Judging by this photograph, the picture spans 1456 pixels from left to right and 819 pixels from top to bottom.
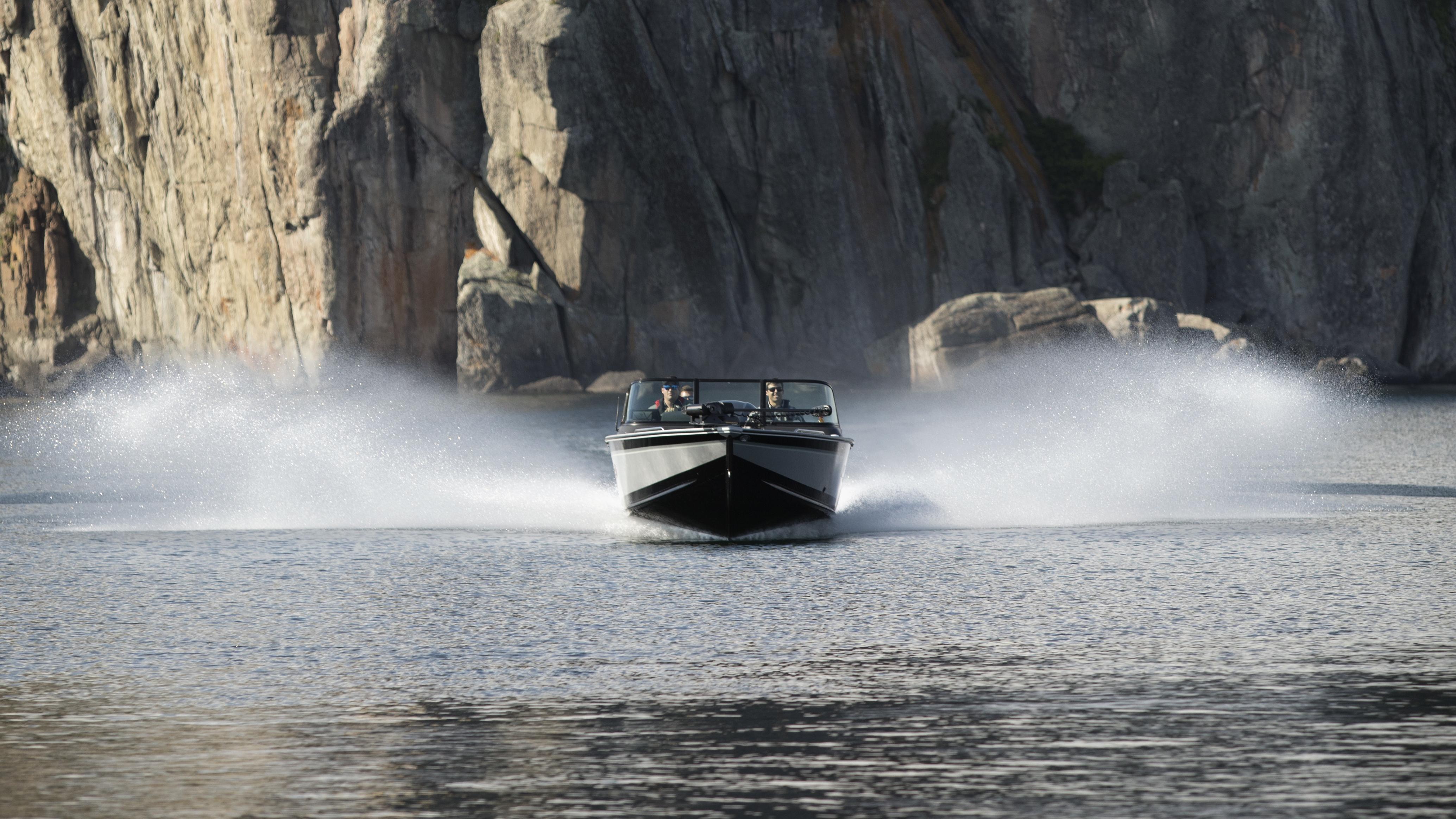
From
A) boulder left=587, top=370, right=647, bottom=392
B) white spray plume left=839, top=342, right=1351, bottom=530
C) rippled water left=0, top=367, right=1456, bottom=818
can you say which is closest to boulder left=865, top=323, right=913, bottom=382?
white spray plume left=839, top=342, right=1351, bottom=530

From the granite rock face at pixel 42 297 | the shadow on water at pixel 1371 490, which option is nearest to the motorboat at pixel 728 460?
the shadow on water at pixel 1371 490

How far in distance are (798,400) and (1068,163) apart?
56268mm

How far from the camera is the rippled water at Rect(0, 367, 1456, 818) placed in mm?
9000

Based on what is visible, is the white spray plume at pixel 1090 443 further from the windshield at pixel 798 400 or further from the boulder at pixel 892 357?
the boulder at pixel 892 357

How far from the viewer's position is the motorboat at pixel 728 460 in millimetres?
20594

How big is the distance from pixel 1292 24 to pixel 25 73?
65.4 meters

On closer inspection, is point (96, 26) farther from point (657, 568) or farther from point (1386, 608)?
point (1386, 608)

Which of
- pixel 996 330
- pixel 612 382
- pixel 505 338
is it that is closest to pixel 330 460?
pixel 505 338

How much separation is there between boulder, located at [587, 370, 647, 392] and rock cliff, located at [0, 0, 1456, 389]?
137 centimetres

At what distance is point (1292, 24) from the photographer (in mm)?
73750

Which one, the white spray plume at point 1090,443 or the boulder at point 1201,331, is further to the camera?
the boulder at point 1201,331

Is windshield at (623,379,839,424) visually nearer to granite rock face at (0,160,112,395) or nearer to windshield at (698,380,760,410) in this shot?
windshield at (698,380,760,410)

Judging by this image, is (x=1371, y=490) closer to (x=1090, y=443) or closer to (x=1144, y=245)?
(x=1090, y=443)

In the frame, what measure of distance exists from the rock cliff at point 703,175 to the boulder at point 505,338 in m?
0.15
